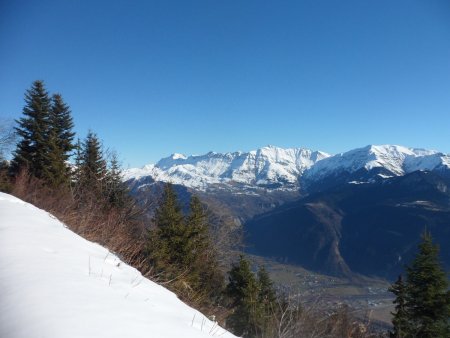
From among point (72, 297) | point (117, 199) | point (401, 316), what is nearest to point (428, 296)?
point (401, 316)

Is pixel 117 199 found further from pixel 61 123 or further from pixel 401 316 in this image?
pixel 401 316

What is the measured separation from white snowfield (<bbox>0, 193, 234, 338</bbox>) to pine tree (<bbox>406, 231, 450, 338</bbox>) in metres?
15.4

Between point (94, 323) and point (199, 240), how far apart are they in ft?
56.6

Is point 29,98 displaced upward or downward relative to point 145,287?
upward

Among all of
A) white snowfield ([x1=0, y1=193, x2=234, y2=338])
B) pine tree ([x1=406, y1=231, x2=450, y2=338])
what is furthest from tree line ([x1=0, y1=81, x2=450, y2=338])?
white snowfield ([x1=0, y1=193, x2=234, y2=338])

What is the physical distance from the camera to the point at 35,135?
2431 centimetres

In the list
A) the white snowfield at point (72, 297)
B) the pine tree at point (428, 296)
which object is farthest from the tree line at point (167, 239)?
the white snowfield at point (72, 297)

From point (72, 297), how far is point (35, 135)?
80.5ft

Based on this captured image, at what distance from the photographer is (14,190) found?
1311cm

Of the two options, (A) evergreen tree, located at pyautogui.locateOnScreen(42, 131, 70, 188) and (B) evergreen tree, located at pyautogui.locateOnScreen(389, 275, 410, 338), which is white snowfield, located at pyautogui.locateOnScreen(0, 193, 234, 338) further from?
(A) evergreen tree, located at pyautogui.locateOnScreen(42, 131, 70, 188)

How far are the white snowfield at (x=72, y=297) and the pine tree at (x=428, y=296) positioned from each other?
15364 mm

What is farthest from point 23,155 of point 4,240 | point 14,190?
point 4,240

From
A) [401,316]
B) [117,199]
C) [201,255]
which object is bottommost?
[401,316]

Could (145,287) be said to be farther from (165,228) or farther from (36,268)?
(165,228)
